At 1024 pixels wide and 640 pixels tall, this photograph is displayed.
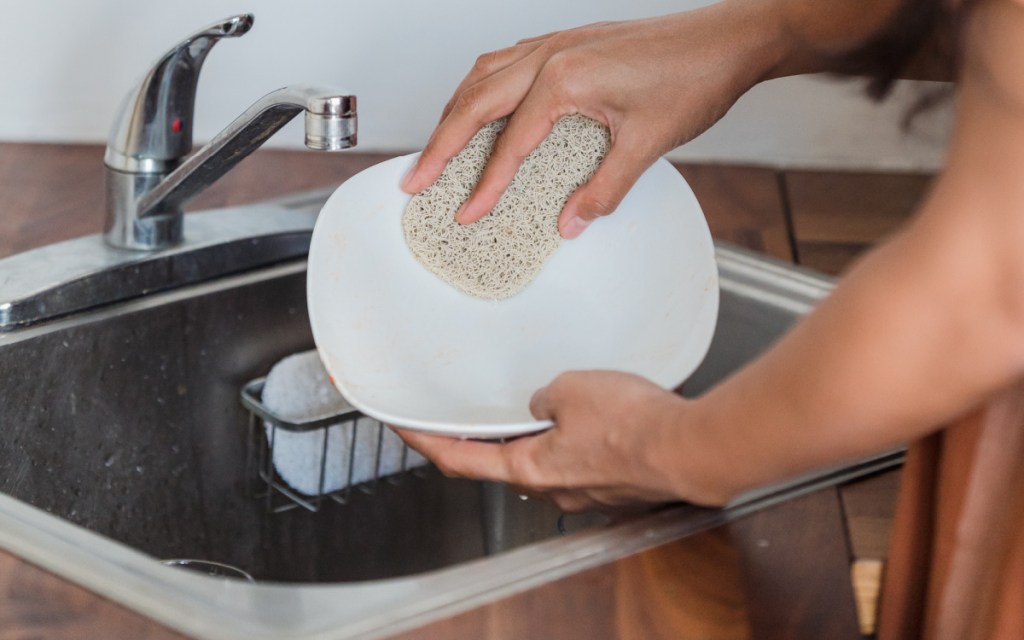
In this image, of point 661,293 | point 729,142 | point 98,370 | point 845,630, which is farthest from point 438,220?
point 729,142

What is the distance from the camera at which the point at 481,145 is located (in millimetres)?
751

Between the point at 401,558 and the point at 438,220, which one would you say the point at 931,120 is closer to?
the point at 438,220

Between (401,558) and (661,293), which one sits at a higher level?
(661,293)

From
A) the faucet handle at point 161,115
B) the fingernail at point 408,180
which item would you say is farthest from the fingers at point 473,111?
the faucet handle at point 161,115

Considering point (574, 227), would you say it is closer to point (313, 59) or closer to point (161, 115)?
point (161, 115)

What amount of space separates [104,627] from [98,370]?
31 centimetres

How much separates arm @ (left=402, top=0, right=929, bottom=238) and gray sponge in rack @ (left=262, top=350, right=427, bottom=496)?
18 cm

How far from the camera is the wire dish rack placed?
83 centimetres

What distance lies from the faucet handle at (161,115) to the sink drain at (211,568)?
0.27 metres

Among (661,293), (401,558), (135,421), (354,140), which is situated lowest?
(401,558)

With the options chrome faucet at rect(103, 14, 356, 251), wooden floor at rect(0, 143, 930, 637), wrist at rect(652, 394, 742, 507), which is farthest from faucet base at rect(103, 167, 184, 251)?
wrist at rect(652, 394, 742, 507)

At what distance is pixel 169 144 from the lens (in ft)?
2.55

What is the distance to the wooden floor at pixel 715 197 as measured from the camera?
93cm

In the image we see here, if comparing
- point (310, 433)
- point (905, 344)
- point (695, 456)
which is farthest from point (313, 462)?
point (905, 344)
